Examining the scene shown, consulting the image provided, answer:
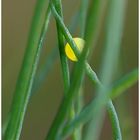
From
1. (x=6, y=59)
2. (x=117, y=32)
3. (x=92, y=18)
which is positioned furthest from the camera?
(x=6, y=59)

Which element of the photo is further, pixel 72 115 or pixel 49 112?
pixel 49 112

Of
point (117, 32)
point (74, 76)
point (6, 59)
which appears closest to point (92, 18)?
point (74, 76)

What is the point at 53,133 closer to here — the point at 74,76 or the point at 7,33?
the point at 74,76

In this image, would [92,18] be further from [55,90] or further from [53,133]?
[55,90]

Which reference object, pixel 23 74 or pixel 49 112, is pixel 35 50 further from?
pixel 49 112

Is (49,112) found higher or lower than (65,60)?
lower

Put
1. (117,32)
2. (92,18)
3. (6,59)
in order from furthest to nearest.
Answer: (6,59)
(117,32)
(92,18)

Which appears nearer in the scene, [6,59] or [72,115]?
[72,115]

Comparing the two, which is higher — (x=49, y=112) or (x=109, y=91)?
(x=109, y=91)

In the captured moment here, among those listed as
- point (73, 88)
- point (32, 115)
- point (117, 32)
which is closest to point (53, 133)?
point (73, 88)
